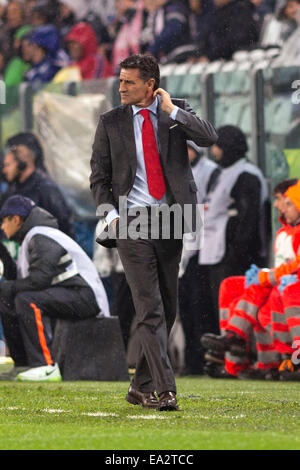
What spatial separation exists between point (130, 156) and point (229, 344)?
167 inches

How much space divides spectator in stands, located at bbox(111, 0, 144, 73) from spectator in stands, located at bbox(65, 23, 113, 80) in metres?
0.20

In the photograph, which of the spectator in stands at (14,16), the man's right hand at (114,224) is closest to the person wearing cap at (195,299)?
the man's right hand at (114,224)

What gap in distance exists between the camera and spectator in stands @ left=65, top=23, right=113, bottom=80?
16.2 metres

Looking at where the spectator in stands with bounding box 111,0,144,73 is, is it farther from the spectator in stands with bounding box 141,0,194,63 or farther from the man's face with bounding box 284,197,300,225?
the man's face with bounding box 284,197,300,225

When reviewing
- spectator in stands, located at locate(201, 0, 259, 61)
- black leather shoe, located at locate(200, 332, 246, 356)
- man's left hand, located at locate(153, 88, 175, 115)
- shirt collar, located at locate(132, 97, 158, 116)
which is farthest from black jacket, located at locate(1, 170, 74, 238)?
man's left hand, located at locate(153, 88, 175, 115)

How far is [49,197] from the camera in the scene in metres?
13.2

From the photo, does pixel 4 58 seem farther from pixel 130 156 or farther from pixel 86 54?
pixel 130 156

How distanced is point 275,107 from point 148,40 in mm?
3160

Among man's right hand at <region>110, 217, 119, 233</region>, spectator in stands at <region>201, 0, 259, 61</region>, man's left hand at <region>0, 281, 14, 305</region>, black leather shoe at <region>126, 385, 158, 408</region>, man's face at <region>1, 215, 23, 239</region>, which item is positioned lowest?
black leather shoe at <region>126, 385, 158, 408</region>

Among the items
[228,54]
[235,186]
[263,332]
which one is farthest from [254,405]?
[228,54]

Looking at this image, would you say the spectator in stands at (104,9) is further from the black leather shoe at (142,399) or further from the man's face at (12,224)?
the black leather shoe at (142,399)

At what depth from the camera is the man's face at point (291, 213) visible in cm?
1137
